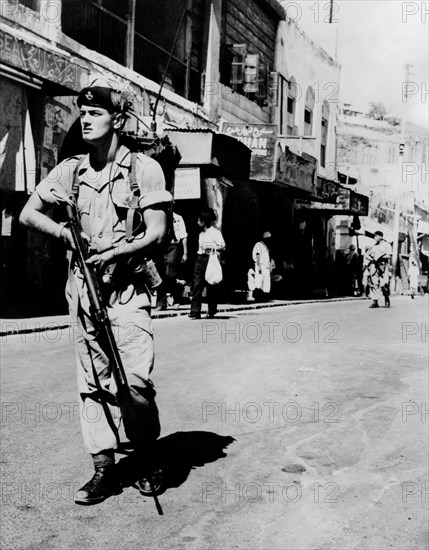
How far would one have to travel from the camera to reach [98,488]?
3.90m

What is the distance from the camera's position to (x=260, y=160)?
20.7m

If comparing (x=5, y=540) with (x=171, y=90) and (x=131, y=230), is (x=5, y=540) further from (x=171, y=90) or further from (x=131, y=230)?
(x=171, y=90)

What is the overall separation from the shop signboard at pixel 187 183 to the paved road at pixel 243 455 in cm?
746

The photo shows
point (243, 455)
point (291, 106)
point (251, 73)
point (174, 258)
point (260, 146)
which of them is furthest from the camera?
point (291, 106)

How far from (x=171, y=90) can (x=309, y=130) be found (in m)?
12.9

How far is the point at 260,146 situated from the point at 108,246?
56.4 ft

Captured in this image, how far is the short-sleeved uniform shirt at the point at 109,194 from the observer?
12.7 ft

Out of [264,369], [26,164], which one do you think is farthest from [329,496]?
[26,164]

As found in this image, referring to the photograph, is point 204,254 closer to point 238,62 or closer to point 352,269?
point 238,62

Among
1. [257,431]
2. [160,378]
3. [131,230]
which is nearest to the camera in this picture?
[131,230]

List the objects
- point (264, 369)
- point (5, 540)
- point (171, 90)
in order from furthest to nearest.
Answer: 1. point (171, 90)
2. point (264, 369)
3. point (5, 540)

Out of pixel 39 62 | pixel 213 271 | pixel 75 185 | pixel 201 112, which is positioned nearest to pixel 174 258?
pixel 213 271

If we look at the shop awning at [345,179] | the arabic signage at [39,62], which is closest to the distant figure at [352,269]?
the shop awning at [345,179]

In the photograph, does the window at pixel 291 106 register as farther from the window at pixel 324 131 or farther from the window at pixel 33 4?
the window at pixel 33 4
